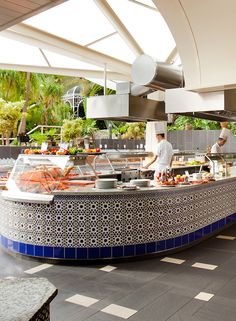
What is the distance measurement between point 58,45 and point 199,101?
5.38 metres

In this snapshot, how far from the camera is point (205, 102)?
6254mm

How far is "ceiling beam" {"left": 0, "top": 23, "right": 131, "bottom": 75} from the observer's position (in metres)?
9.69

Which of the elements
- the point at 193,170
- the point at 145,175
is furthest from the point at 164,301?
the point at 193,170

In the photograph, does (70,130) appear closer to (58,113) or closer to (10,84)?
(58,113)

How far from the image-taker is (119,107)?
709cm

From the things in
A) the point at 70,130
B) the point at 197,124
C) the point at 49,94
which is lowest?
the point at 70,130

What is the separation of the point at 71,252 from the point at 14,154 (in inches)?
291

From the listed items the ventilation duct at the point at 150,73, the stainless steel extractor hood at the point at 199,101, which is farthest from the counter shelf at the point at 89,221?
the ventilation duct at the point at 150,73

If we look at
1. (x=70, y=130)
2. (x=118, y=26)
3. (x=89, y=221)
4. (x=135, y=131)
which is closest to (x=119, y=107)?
(x=89, y=221)

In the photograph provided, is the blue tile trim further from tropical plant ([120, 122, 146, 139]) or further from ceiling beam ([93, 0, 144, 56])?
tropical plant ([120, 122, 146, 139])

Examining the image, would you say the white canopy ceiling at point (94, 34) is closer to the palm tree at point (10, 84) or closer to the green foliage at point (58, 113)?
the palm tree at point (10, 84)

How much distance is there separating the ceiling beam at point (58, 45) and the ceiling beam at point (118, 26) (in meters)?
1.33

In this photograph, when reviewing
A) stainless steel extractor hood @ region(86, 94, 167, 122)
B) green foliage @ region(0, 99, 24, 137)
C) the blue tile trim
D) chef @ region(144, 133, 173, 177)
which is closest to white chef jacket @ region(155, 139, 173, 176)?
chef @ region(144, 133, 173, 177)

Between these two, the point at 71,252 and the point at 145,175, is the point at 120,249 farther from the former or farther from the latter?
the point at 145,175
